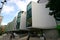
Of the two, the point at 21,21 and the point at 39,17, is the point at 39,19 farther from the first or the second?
the point at 21,21

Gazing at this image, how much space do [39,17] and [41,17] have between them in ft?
1.69

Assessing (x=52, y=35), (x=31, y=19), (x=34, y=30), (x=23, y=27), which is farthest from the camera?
(x=23, y=27)

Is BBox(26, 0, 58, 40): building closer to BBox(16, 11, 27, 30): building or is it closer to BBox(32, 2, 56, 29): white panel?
BBox(32, 2, 56, 29): white panel

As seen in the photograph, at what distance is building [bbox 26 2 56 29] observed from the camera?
3841cm

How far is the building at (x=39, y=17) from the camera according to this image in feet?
126

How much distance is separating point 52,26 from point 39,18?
3888 millimetres

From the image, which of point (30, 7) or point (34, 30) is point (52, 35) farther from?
point (30, 7)

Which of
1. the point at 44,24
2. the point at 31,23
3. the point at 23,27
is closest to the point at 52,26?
the point at 44,24

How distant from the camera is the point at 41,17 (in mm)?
39750

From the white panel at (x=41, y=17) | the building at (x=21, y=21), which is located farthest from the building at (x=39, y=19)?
A: the building at (x=21, y=21)

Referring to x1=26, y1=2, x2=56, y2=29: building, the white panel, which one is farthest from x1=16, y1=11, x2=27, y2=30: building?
the white panel

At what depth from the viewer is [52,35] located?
3534 centimetres

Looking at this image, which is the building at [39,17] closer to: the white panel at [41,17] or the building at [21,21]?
the white panel at [41,17]

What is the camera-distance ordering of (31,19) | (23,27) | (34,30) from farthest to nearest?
(23,27) < (34,30) < (31,19)
